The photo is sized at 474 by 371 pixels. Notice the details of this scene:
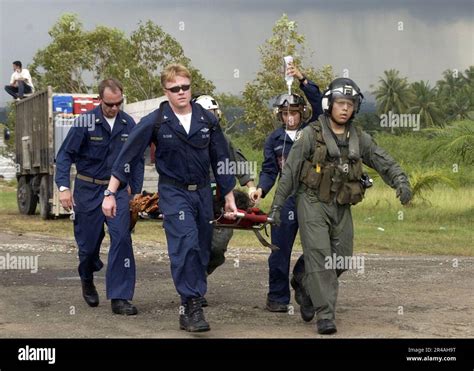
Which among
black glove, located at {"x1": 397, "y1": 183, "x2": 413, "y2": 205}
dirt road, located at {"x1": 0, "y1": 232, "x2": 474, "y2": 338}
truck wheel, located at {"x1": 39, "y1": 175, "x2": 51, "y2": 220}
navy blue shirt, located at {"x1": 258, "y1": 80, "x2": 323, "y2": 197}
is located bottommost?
dirt road, located at {"x1": 0, "y1": 232, "x2": 474, "y2": 338}

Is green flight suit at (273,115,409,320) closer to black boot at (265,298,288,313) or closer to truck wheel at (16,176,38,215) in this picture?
black boot at (265,298,288,313)

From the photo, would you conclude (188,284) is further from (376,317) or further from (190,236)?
(376,317)

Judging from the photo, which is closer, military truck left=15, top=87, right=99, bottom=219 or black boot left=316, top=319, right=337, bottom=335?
black boot left=316, top=319, right=337, bottom=335

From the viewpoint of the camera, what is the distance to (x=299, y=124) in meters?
9.45

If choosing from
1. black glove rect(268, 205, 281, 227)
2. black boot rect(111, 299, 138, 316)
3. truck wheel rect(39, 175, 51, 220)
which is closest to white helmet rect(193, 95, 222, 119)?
black glove rect(268, 205, 281, 227)

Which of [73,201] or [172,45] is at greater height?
[172,45]

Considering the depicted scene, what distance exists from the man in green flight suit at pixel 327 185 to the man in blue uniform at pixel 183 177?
2.11 ft

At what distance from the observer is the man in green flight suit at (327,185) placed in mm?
8227

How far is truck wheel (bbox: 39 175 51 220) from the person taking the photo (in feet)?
75.5

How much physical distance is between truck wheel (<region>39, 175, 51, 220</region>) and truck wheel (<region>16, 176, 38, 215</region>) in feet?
5.41

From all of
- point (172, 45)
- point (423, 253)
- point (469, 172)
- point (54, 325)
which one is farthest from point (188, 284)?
point (172, 45)

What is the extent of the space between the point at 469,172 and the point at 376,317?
59.6 feet

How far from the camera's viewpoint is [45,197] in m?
23.1

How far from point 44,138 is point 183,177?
15162 millimetres
